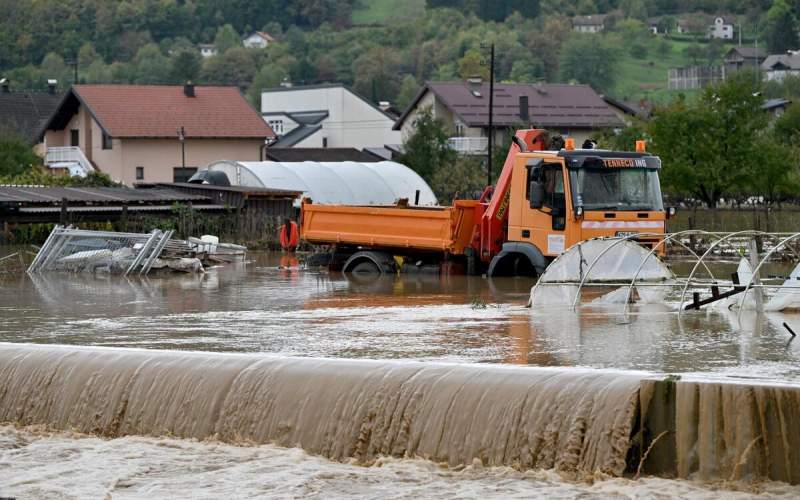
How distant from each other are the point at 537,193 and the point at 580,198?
0.81 m

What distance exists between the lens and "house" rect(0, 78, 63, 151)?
77812 mm

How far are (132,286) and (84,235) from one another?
4865mm

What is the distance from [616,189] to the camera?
90.1ft

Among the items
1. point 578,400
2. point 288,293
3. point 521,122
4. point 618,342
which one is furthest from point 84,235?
point 521,122

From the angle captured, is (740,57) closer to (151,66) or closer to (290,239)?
(151,66)

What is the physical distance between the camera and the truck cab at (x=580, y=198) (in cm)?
2691

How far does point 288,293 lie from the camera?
2692 centimetres

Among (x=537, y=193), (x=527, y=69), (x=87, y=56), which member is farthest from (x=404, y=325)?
(x=87, y=56)

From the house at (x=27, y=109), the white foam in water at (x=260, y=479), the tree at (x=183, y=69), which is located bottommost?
the white foam in water at (x=260, y=479)

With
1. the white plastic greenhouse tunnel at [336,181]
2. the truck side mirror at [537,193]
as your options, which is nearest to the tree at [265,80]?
the white plastic greenhouse tunnel at [336,181]

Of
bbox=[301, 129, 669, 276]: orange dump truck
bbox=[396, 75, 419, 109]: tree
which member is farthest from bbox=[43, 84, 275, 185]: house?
bbox=[396, 75, 419, 109]: tree

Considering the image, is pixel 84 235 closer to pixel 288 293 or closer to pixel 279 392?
pixel 288 293

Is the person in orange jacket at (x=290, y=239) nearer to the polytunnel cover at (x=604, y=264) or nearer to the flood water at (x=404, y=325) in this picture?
the flood water at (x=404, y=325)

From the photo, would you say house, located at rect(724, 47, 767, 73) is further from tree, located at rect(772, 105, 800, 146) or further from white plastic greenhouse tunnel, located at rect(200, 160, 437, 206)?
white plastic greenhouse tunnel, located at rect(200, 160, 437, 206)
